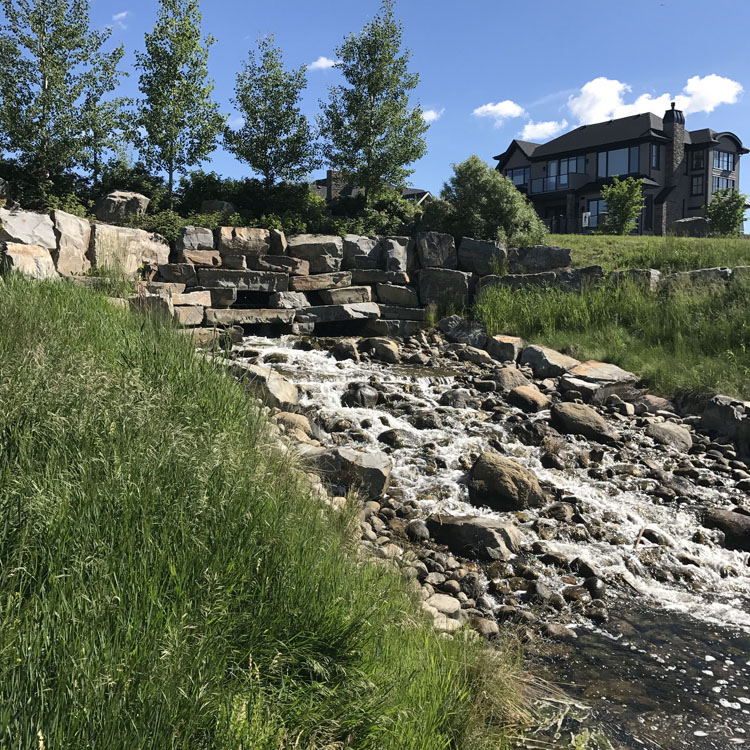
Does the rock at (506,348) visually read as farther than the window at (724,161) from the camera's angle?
No

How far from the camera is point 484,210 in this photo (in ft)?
54.7

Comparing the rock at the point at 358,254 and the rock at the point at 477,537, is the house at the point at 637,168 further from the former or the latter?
the rock at the point at 477,537

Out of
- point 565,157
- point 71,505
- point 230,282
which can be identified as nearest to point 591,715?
point 71,505

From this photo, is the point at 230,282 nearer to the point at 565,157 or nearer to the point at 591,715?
the point at 591,715

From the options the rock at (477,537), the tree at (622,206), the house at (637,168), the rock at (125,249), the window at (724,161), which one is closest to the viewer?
the rock at (477,537)

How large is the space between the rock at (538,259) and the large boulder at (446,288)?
1.23m

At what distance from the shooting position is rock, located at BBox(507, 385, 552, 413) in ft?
32.4

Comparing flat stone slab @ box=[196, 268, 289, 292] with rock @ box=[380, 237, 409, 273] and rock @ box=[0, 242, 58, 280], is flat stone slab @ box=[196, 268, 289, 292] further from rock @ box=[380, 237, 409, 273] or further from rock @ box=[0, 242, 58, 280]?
rock @ box=[0, 242, 58, 280]

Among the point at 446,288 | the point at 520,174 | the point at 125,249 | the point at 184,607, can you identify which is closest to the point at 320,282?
the point at 446,288

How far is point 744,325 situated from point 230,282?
9676 millimetres

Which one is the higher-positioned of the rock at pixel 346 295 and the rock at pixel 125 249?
the rock at pixel 125 249

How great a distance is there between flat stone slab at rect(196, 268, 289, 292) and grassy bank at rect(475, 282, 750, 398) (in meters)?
4.41

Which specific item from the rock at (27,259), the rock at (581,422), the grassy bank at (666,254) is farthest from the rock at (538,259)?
the rock at (27,259)

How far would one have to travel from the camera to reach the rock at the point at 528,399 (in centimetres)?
989
